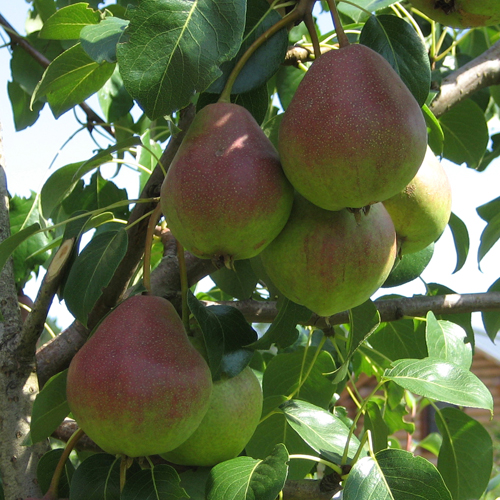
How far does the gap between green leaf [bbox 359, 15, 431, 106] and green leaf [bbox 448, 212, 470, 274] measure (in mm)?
526

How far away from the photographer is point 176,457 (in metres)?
0.77

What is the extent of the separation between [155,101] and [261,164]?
5.0 inches

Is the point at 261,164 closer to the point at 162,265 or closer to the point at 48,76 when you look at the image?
the point at 162,265

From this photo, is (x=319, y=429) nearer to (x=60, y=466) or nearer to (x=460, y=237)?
(x=60, y=466)

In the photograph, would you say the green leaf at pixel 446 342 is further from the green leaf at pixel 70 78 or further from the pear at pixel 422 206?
the green leaf at pixel 70 78

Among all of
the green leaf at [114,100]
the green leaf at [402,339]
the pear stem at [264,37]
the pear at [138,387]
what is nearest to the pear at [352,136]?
the pear stem at [264,37]

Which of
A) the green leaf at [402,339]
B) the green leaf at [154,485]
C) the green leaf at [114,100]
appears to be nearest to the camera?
the green leaf at [154,485]

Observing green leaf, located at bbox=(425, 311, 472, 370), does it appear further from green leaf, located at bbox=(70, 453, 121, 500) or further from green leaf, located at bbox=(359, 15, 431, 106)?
green leaf, located at bbox=(70, 453, 121, 500)

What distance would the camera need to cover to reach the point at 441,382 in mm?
800

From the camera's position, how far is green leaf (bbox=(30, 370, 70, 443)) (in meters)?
0.85

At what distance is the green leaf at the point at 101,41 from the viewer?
2.69 feet

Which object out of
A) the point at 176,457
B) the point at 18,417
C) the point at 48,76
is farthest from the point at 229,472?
the point at 48,76

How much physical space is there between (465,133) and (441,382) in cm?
78

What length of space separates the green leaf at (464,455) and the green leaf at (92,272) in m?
0.66
